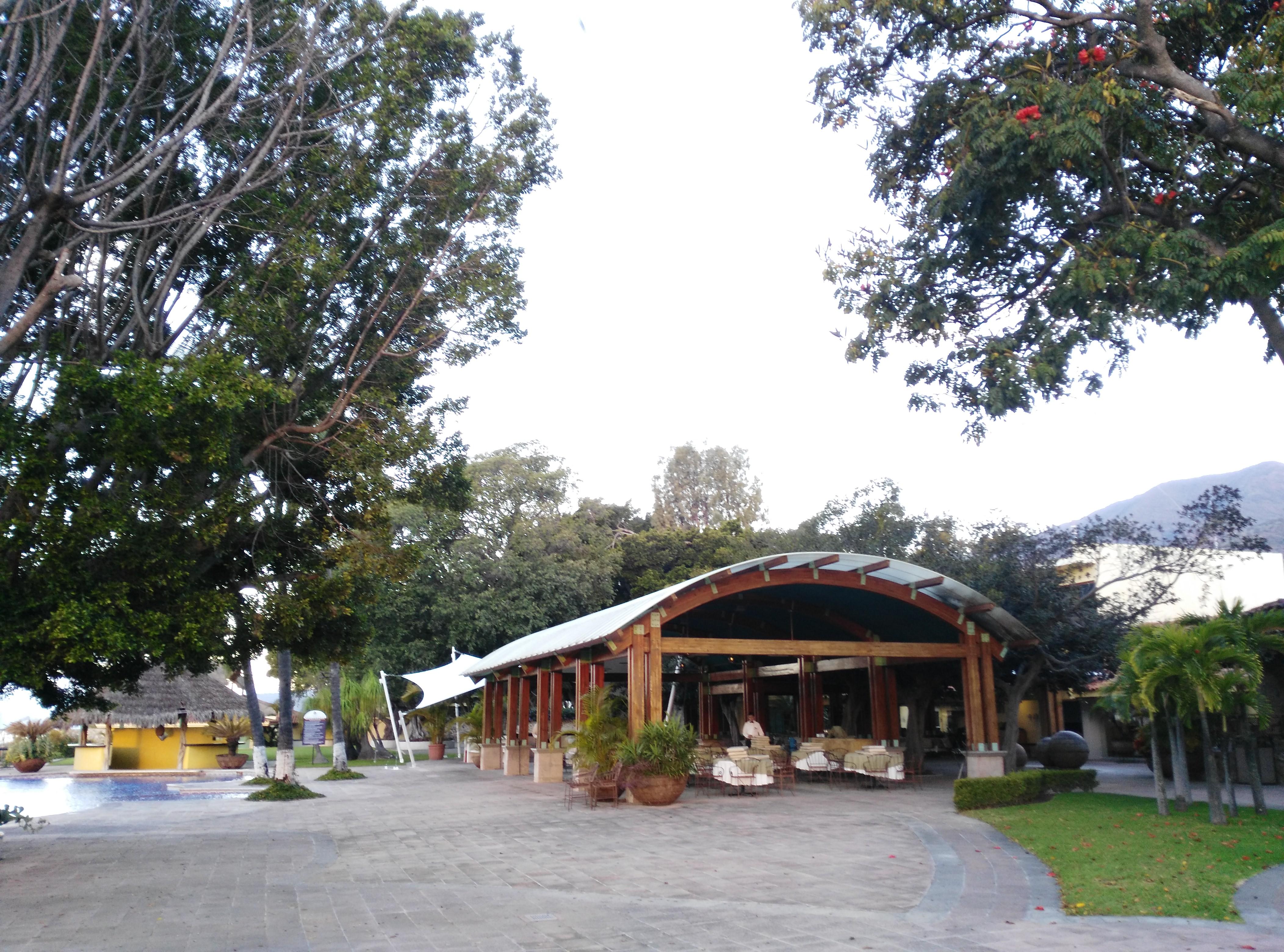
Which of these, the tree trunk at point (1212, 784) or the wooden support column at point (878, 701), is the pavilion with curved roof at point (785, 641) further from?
the tree trunk at point (1212, 784)

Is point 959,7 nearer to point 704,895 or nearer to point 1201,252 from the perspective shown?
point 1201,252

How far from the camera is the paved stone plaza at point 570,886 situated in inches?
250

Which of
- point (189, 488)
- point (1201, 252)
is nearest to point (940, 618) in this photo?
point (1201, 252)

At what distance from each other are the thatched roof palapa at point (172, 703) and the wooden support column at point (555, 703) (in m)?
14.2

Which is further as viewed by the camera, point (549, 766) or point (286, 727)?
point (549, 766)

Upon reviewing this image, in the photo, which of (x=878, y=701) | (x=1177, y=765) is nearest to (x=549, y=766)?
(x=878, y=701)

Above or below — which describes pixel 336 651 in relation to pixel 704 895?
above

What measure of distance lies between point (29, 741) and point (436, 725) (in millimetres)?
14169

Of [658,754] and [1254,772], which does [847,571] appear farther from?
[1254,772]

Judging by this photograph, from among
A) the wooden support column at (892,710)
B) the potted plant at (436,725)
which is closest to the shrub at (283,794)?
the wooden support column at (892,710)

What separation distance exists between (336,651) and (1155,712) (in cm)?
1049

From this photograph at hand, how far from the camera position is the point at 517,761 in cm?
2302

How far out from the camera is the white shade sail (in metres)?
24.7

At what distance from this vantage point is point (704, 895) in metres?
7.80
